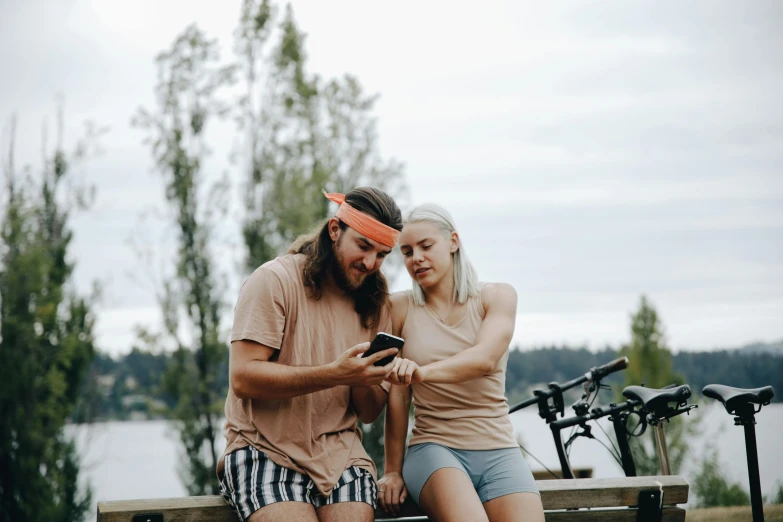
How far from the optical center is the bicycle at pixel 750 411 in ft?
11.1

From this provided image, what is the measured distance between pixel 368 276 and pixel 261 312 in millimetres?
568

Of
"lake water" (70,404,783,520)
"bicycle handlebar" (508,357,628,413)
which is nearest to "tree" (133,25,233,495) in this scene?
"lake water" (70,404,783,520)

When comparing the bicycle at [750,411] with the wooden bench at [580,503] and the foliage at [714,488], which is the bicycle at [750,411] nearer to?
the wooden bench at [580,503]

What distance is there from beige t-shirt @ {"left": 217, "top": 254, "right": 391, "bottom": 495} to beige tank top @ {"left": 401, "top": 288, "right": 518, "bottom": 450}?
0.31 meters

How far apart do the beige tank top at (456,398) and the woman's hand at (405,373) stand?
18 cm

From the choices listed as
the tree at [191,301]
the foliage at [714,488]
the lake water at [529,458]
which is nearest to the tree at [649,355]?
the foliage at [714,488]

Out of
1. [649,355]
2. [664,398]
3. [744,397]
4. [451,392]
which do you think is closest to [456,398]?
[451,392]

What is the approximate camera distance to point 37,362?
13.6 metres

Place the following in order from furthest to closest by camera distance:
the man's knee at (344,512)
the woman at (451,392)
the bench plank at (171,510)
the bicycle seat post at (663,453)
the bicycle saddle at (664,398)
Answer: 1. the bicycle seat post at (663,453)
2. the bicycle saddle at (664,398)
3. the woman at (451,392)
4. the bench plank at (171,510)
5. the man's knee at (344,512)

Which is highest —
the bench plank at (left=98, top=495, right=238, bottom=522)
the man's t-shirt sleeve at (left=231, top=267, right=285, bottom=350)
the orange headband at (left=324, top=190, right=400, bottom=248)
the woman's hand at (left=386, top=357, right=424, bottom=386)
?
the orange headband at (left=324, top=190, right=400, bottom=248)

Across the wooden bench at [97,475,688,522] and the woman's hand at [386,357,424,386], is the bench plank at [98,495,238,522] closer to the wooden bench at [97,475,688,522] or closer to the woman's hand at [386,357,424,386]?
the wooden bench at [97,475,688,522]

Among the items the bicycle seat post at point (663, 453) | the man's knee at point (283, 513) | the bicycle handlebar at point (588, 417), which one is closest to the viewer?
the man's knee at point (283, 513)

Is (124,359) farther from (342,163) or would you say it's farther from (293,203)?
(342,163)

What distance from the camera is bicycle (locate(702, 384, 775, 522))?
338cm
